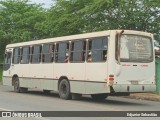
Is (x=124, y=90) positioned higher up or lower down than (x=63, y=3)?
lower down

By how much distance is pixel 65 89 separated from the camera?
2184 cm

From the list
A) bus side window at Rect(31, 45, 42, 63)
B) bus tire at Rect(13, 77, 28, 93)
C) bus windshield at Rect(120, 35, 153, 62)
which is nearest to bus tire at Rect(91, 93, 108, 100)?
bus windshield at Rect(120, 35, 153, 62)

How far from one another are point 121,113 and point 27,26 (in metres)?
31.5

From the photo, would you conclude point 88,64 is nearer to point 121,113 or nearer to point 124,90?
point 124,90

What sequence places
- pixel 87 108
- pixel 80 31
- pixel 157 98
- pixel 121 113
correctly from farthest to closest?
pixel 80 31 < pixel 157 98 < pixel 87 108 < pixel 121 113

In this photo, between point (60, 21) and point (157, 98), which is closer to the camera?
point (157, 98)

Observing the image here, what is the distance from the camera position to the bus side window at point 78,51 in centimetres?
2069

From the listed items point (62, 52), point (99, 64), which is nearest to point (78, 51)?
point (62, 52)

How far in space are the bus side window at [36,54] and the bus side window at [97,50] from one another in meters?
4.74

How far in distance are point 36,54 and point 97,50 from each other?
5790mm

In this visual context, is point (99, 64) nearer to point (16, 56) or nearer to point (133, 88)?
point (133, 88)

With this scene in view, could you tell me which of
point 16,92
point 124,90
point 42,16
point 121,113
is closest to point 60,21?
point 16,92

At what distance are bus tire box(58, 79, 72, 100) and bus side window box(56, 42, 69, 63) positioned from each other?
1000 millimetres

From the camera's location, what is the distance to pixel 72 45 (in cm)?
2152
